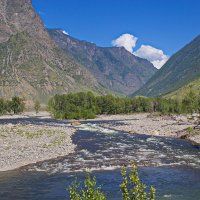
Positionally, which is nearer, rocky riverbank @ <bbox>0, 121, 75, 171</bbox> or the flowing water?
the flowing water

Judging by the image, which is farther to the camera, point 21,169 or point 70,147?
point 70,147

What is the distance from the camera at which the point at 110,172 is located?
50781 millimetres

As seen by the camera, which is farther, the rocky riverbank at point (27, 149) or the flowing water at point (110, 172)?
the rocky riverbank at point (27, 149)

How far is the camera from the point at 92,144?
268ft

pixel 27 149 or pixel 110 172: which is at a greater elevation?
pixel 27 149

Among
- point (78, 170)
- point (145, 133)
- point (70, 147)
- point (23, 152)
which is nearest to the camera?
point (78, 170)

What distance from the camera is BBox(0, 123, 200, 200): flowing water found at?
40.3 meters

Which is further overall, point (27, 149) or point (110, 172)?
point (27, 149)

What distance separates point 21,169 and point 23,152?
1263 centimetres

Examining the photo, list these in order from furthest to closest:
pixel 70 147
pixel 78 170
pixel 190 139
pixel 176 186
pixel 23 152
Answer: pixel 190 139
pixel 70 147
pixel 23 152
pixel 78 170
pixel 176 186

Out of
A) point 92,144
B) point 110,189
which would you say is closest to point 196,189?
point 110,189

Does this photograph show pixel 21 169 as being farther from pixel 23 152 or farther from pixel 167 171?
pixel 167 171

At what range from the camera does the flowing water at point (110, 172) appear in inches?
1588

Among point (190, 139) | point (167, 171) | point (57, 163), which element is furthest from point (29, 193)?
point (190, 139)
